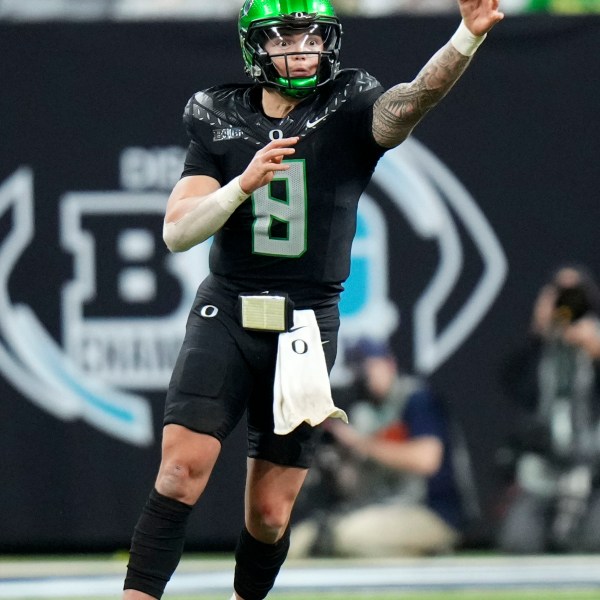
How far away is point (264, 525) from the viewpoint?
17.0 ft

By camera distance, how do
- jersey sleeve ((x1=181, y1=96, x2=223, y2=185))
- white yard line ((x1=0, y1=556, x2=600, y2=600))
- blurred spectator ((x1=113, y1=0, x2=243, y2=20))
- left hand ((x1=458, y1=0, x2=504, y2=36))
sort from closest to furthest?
1. left hand ((x1=458, y1=0, x2=504, y2=36))
2. jersey sleeve ((x1=181, y1=96, x2=223, y2=185))
3. white yard line ((x1=0, y1=556, x2=600, y2=600))
4. blurred spectator ((x1=113, y1=0, x2=243, y2=20))

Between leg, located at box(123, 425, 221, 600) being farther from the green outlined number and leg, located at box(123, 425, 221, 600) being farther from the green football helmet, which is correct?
the green football helmet

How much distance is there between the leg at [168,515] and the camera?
476 centimetres

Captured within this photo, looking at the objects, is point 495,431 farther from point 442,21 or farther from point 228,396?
point 228,396

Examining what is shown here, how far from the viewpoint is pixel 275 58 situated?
502cm

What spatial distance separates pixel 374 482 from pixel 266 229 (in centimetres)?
295

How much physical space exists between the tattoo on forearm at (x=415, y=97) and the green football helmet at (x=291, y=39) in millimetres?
242

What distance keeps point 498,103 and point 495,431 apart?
64.9 inches

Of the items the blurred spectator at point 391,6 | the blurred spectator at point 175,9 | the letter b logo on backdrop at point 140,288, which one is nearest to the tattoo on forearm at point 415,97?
the letter b logo on backdrop at point 140,288

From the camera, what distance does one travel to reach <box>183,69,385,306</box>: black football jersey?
5047 mm

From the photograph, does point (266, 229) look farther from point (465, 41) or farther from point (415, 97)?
point (465, 41)

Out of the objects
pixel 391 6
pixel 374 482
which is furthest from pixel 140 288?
pixel 391 6

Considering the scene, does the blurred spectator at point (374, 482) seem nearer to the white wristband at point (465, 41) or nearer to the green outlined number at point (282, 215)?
the green outlined number at point (282, 215)

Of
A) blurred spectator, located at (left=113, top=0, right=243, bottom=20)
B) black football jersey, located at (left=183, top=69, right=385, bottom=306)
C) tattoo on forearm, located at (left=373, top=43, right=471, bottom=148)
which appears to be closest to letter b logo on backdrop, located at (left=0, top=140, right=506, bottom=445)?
blurred spectator, located at (left=113, top=0, right=243, bottom=20)
